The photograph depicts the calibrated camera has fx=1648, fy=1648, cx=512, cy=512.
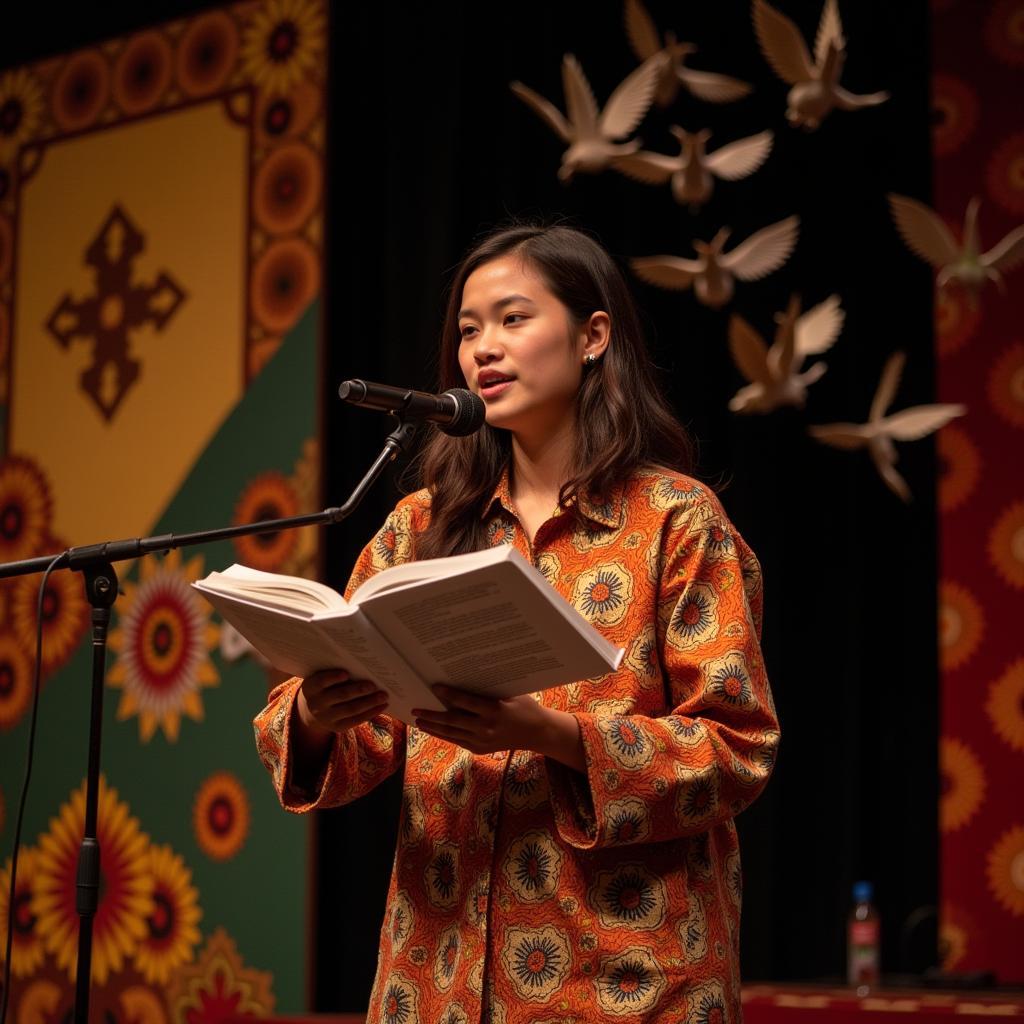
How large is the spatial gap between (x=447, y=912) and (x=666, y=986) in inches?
9.2

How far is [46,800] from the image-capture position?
4.10 m

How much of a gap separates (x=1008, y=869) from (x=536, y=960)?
8.45 ft

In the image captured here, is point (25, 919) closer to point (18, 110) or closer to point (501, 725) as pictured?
point (18, 110)

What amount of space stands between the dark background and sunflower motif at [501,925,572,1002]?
7.26ft

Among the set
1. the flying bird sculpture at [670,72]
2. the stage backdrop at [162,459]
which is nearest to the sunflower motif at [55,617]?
the stage backdrop at [162,459]

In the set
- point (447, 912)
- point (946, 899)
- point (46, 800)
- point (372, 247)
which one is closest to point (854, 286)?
point (372, 247)

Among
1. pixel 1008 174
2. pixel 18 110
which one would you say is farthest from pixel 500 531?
pixel 18 110

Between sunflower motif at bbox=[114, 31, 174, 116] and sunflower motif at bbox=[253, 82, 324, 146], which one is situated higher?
sunflower motif at bbox=[114, 31, 174, 116]

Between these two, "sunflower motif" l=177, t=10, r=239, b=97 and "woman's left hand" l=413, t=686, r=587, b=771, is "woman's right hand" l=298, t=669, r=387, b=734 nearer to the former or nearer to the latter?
"woman's left hand" l=413, t=686, r=587, b=771

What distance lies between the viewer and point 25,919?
408 cm

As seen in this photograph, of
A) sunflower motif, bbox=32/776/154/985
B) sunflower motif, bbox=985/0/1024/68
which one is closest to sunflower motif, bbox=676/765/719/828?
sunflower motif, bbox=32/776/154/985

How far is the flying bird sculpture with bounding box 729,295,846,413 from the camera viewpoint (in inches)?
143

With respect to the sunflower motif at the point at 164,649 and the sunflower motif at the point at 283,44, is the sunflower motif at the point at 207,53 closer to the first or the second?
the sunflower motif at the point at 283,44

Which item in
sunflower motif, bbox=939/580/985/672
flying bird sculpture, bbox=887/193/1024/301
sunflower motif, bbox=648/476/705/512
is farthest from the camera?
sunflower motif, bbox=939/580/985/672
